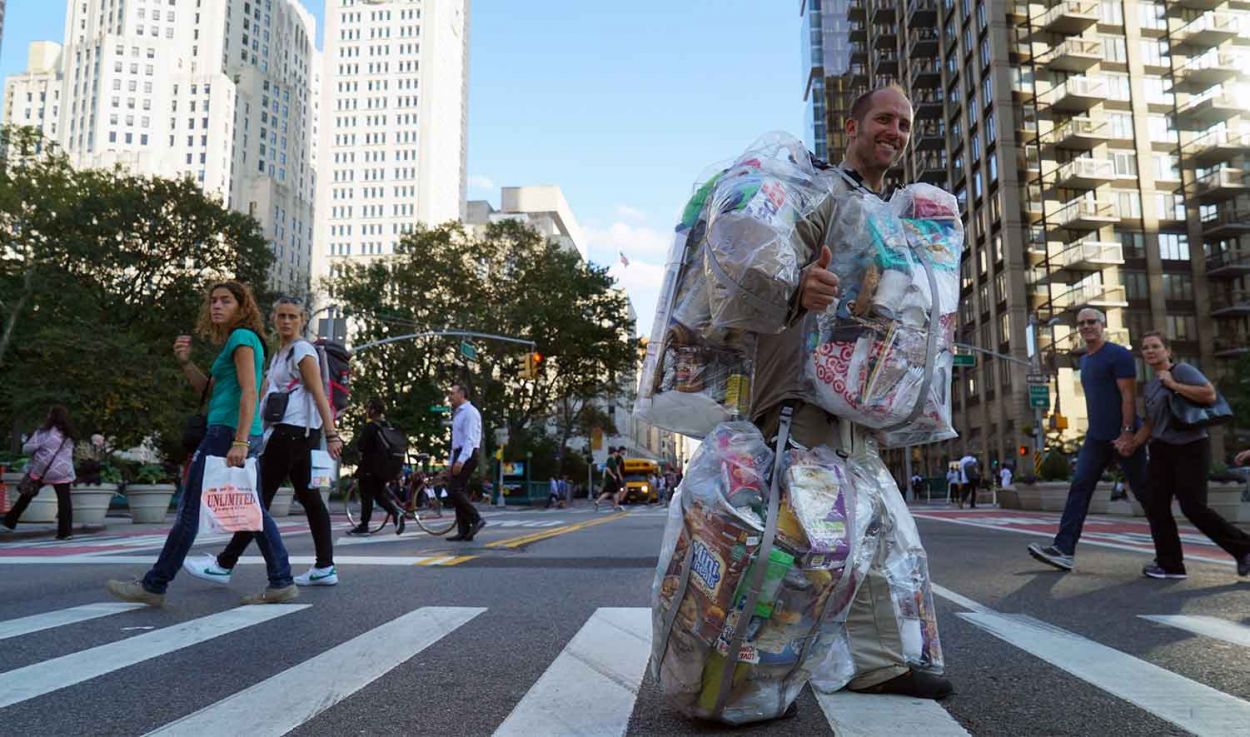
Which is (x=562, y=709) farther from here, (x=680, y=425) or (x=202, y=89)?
(x=202, y=89)

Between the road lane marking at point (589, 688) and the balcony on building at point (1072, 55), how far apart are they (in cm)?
5361

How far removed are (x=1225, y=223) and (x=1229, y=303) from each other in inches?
164

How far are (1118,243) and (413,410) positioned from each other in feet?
120

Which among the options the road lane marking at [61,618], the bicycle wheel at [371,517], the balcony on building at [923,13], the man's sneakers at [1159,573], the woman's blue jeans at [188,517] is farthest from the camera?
the balcony on building at [923,13]

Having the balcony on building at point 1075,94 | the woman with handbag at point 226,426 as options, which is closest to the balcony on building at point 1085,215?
the balcony on building at point 1075,94

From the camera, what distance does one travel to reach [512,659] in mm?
3412

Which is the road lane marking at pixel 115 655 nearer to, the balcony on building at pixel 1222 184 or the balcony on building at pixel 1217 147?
the balcony on building at pixel 1222 184

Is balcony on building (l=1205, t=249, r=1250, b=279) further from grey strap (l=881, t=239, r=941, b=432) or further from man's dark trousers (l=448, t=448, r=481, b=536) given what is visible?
grey strap (l=881, t=239, r=941, b=432)

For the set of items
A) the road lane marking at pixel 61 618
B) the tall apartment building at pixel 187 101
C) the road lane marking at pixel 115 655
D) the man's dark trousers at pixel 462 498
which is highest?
the tall apartment building at pixel 187 101

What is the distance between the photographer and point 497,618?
4.45 metres

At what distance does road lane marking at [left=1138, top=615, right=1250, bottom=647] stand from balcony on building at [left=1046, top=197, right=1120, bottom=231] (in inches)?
1870

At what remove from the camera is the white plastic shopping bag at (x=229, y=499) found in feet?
15.8

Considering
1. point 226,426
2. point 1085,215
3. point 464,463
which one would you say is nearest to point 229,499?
point 226,426

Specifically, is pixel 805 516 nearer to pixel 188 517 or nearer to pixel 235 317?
pixel 188 517
